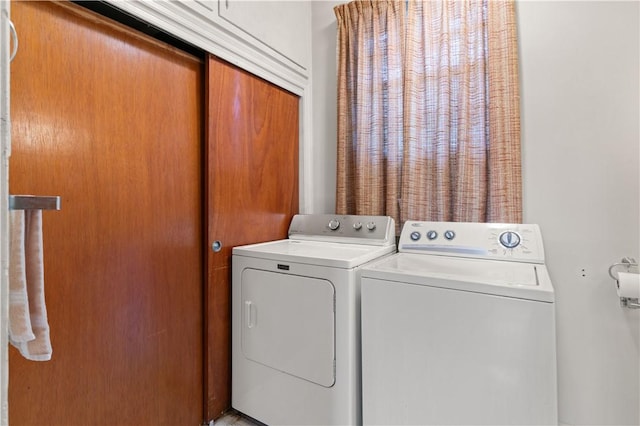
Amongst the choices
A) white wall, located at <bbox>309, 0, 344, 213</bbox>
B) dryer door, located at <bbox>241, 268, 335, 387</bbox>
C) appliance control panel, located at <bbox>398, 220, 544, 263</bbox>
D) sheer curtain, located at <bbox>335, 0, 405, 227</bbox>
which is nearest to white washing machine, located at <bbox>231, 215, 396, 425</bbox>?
dryer door, located at <bbox>241, 268, 335, 387</bbox>

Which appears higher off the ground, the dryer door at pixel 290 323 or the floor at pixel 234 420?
the dryer door at pixel 290 323

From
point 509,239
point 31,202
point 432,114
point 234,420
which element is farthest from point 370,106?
point 234,420

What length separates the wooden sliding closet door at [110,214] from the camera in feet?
3.53

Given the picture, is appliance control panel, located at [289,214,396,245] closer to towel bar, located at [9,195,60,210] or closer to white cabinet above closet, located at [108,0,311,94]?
white cabinet above closet, located at [108,0,311,94]

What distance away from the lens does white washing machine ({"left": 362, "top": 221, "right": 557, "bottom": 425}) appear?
3.22 ft

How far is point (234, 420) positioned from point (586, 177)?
2.20 m

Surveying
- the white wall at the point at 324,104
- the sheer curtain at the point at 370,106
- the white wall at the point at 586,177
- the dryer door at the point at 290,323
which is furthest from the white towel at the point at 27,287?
the white wall at the point at 586,177

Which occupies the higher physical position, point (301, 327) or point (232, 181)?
point (232, 181)

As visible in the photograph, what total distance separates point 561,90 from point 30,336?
2187mm

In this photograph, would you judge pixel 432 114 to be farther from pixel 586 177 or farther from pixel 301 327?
pixel 301 327

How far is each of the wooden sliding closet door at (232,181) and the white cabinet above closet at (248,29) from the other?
92 mm

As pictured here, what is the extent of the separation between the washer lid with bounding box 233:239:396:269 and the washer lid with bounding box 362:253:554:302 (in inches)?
3.1

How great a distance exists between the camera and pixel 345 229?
1850 millimetres

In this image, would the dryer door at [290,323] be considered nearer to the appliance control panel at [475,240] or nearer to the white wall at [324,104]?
the appliance control panel at [475,240]
